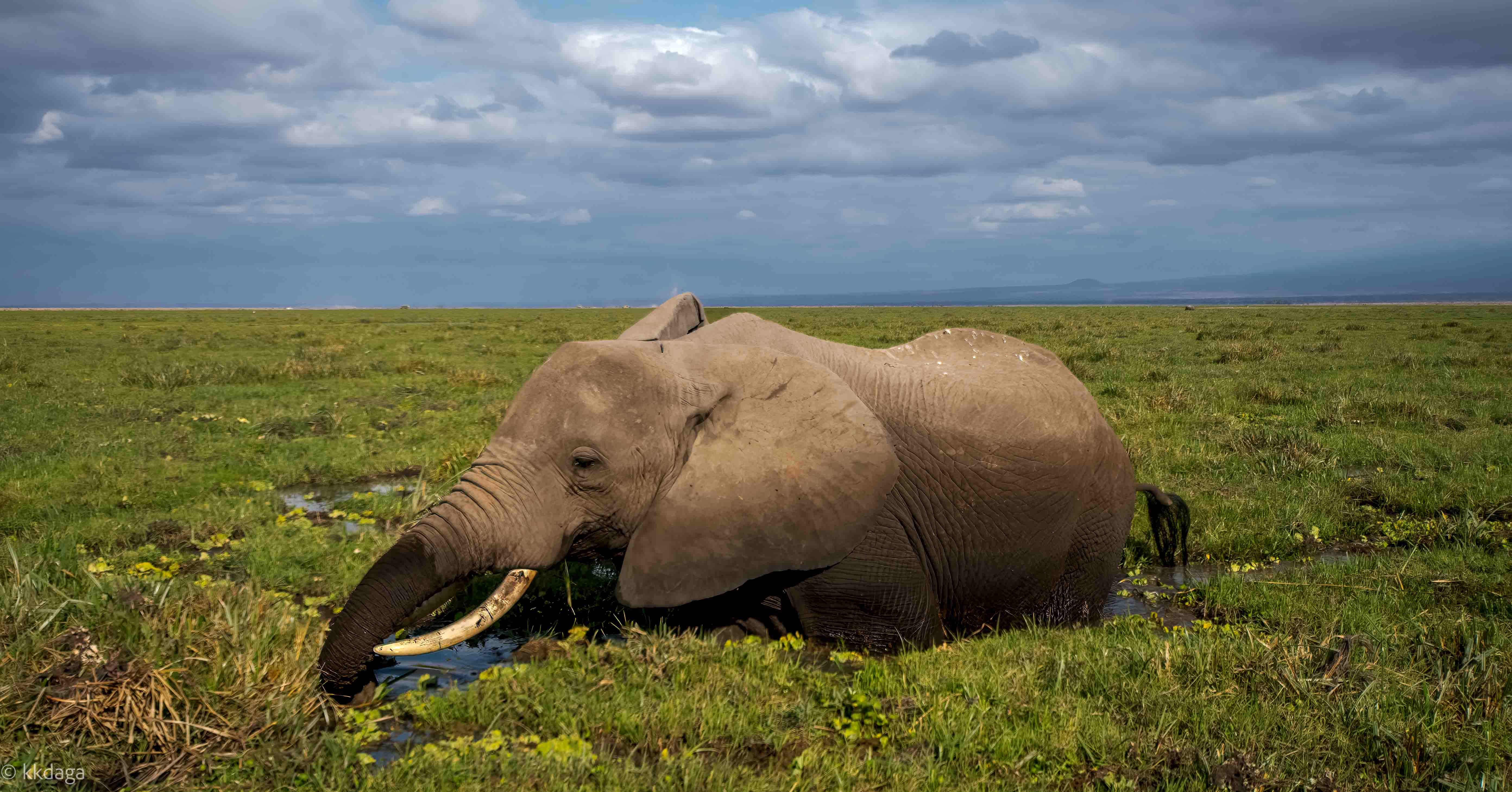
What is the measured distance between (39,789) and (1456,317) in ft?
206

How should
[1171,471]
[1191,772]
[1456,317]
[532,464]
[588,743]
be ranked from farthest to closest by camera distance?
[1456,317] → [1171,471] → [532,464] → [588,743] → [1191,772]

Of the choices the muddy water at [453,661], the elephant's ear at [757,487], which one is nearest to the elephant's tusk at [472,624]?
the muddy water at [453,661]

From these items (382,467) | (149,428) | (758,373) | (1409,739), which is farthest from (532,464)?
(149,428)

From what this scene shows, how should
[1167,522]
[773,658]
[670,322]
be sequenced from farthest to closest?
[1167,522] → [670,322] → [773,658]

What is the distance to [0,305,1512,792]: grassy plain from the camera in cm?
422

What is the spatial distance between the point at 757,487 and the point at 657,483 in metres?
0.55

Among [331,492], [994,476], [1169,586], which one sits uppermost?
[994,476]

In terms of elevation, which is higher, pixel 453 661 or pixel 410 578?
pixel 410 578

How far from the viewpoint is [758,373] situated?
5449mm

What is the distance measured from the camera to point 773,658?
542 cm

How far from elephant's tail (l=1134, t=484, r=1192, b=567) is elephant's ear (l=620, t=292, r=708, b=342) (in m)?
3.85

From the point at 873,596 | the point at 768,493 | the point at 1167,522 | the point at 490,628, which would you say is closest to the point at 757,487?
the point at 768,493

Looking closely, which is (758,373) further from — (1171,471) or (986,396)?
(1171,471)

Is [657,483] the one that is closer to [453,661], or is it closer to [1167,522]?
[453,661]
